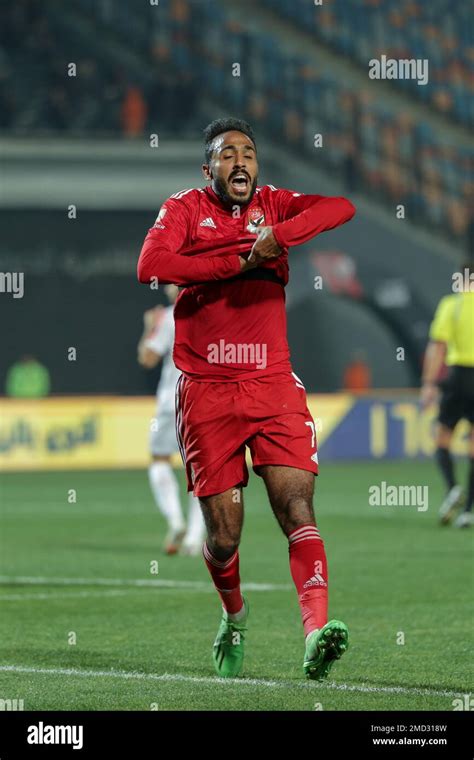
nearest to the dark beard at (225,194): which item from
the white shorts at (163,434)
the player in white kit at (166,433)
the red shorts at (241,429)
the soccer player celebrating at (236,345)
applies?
the soccer player celebrating at (236,345)

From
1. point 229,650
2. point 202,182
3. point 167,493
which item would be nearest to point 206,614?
point 229,650

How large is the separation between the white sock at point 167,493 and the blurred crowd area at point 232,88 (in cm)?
1641

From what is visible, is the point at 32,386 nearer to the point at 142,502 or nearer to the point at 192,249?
the point at 142,502

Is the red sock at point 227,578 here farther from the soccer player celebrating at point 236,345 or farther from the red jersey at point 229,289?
the red jersey at point 229,289

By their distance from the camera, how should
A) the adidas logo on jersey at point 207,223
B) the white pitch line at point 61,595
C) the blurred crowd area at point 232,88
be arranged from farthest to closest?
1. the blurred crowd area at point 232,88
2. the white pitch line at point 61,595
3. the adidas logo on jersey at point 207,223

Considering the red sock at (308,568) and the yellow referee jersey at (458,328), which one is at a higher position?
the yellow referee jersey at (458,328)

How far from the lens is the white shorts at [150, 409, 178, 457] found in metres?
13.1

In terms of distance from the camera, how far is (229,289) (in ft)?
22.2

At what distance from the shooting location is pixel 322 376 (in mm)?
30688

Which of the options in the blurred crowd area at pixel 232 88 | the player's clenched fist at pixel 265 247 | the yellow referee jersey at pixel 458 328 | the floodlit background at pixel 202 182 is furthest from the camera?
the blurred crowd area at pixel 232 88

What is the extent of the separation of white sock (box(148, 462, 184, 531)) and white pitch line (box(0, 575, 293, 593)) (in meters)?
2.00

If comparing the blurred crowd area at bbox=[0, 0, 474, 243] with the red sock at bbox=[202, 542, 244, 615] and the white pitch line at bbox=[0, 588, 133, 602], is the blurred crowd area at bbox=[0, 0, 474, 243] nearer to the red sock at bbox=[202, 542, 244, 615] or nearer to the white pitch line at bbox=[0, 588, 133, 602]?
the white pitch line at bbox=[0, 588, 133, 602]

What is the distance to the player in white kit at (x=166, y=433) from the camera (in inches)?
502
